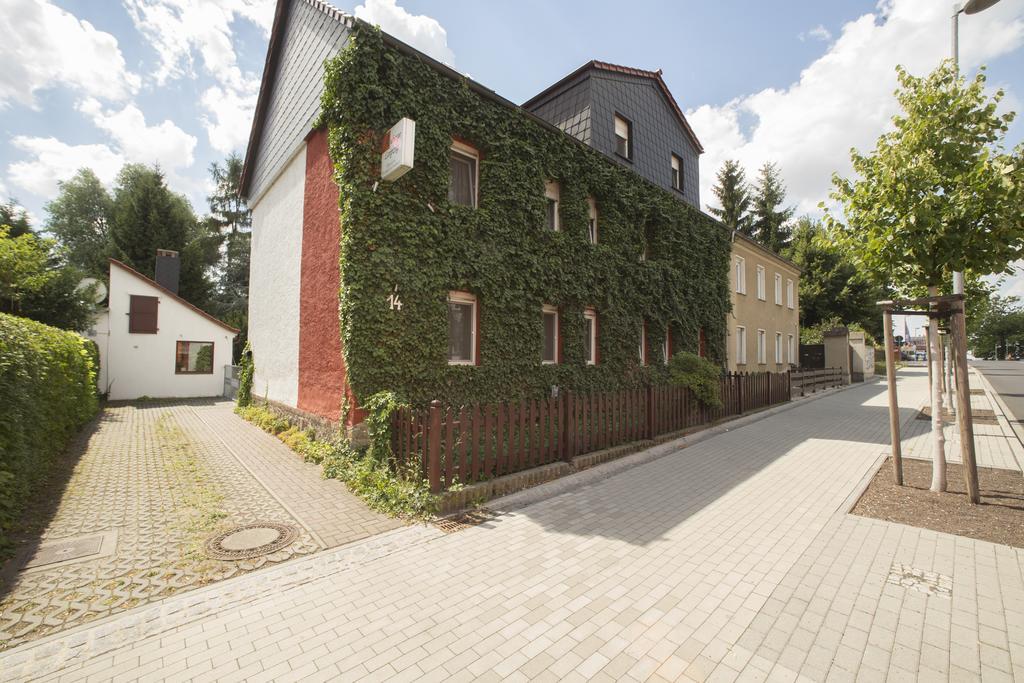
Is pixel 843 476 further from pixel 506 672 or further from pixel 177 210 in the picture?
pixel 177 210

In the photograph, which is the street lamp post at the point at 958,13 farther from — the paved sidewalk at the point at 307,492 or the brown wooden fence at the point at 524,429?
the paved sidewalk at the point at 307,492

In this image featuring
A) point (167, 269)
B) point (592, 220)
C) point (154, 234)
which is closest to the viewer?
point (592, 220)

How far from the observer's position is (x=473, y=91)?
29.3 ft

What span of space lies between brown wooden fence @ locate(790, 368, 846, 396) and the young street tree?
1551cm

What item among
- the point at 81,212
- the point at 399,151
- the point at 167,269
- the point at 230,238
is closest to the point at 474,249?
the point at 399,151

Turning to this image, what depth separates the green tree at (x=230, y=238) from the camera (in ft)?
108

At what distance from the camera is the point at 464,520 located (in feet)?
17.7

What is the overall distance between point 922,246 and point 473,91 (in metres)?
8.12

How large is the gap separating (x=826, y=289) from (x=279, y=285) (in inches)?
1579

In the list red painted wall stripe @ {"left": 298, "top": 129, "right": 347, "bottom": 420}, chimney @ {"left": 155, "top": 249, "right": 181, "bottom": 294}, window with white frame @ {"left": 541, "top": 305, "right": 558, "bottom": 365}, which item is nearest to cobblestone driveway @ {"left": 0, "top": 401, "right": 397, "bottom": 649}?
red painted wall stripe @ {"left": 298, "top": 129, "right": 347, "bottom": 420}

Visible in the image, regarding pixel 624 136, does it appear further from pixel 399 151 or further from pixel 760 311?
pixel 760 311

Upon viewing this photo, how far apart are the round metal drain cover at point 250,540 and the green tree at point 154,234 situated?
28.6 m

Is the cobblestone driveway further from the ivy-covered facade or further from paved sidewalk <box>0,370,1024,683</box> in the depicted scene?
the ivy-covered facade

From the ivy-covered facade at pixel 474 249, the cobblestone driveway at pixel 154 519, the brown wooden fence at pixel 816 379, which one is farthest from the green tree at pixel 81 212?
the brown wooden fence at pixel 816 379
